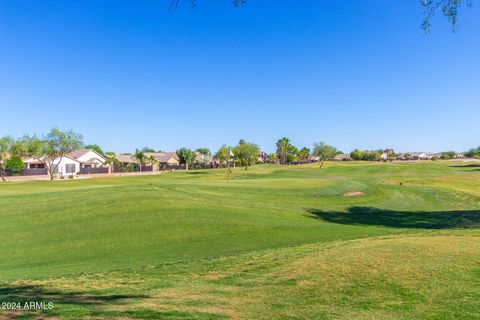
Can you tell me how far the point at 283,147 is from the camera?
180125mm

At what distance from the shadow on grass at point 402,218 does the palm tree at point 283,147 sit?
148 m

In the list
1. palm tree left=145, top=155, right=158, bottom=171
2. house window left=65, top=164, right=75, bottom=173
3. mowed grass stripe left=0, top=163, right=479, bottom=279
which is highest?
palm tree left=145, top=155, right=158, bottom=171

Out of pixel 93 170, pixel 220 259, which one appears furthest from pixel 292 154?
pixel 220 259

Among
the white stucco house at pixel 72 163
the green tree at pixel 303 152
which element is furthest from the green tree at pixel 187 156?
the green tree at pixel 303 152

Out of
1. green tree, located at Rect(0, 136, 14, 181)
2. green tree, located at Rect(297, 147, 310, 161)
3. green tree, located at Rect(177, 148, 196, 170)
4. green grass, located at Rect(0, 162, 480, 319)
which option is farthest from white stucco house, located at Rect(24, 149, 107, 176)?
green tree, located at Rect(297, 147, 310, 161)

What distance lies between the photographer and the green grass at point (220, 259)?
7.70 m

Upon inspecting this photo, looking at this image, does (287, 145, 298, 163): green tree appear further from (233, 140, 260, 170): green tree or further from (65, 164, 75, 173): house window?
(65, 164, 75, 173): house window

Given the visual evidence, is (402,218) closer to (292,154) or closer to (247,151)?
(247,151)

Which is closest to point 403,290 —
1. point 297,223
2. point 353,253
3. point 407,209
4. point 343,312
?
point 343,312

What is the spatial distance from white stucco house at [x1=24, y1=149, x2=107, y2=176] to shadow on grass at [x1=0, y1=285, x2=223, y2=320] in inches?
2999

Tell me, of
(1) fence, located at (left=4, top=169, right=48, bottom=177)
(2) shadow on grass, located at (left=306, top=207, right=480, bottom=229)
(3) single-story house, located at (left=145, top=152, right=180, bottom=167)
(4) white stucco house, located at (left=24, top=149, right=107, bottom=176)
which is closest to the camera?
(2) shadow on grass, located at (left=306, top=207, right=480, bottom=229)

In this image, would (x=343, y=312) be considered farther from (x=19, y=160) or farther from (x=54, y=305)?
(x=19, y=160)

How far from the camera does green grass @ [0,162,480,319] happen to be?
7.70m

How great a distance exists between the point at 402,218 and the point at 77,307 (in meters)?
26.5
